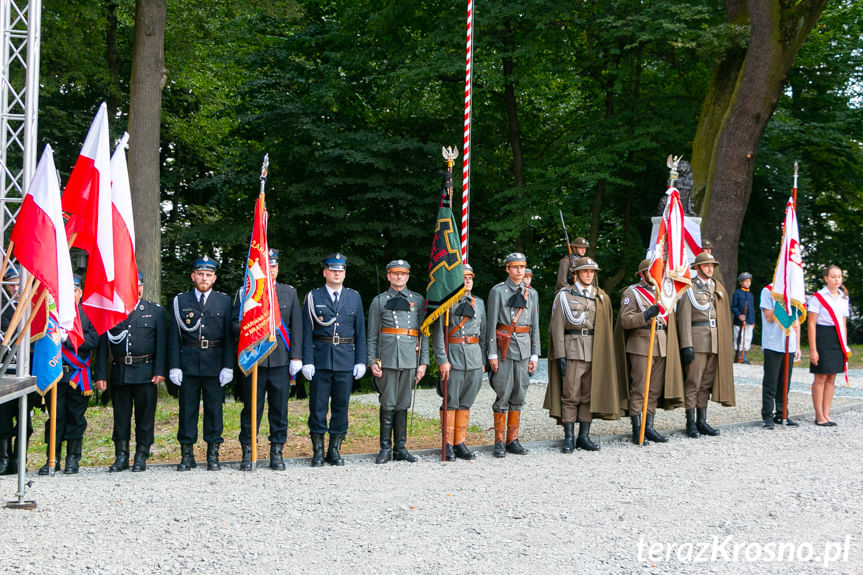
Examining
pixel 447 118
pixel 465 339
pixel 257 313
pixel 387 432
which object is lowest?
pixel 387 432

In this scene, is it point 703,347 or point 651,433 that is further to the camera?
point 703,347

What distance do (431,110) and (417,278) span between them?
4.10 m

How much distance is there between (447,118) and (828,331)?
11.9 metres

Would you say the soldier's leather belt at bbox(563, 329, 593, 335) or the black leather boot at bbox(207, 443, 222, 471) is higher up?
the soldier's leather belt at bbox(563, 329, 593, 335)

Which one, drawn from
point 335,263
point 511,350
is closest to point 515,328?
point 511,350

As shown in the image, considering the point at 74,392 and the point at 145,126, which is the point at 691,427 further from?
the point at 145,126

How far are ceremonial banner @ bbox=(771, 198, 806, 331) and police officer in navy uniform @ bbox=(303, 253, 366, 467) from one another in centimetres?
530

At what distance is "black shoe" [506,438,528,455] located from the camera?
7797 mm

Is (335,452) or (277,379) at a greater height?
(277,379)

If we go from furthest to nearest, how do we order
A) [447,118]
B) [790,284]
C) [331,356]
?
[447,118]
[790,284]
[331,356]

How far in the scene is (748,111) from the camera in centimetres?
1470

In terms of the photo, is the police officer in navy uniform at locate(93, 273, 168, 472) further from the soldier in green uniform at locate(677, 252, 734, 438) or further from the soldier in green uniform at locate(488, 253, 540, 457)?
the soldier in green uniform at locate(677, 252, 734, 438)

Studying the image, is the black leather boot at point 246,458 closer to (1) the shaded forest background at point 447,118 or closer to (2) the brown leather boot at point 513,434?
(2) the brown leather boot at point 513,434

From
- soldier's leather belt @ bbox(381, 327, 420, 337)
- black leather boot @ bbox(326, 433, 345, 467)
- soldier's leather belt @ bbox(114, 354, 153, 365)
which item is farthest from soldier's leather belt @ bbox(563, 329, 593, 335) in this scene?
soldier's leather belt @ bbox(114, 354, 153, 365)
